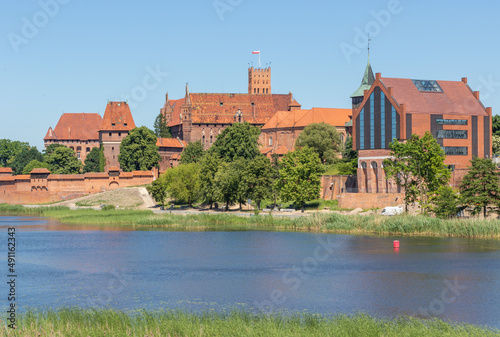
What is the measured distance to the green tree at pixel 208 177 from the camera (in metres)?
89.4

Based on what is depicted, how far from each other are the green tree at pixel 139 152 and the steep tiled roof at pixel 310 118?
28.4 meters

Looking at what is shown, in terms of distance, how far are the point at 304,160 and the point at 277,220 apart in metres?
16.8

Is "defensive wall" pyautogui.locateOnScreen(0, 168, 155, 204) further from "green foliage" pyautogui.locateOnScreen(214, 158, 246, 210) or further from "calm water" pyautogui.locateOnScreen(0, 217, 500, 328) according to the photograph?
"calm water" pyautogui.locateOnScreen(0, 217, 500, 328)

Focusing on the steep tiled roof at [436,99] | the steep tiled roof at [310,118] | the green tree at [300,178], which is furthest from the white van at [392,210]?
the steep tiled roof at [310,118]

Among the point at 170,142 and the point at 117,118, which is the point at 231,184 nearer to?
the point at 170,142

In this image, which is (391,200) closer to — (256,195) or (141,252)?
(256,195)

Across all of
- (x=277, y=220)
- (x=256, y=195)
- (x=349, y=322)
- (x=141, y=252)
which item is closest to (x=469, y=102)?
(x=256, y=195)

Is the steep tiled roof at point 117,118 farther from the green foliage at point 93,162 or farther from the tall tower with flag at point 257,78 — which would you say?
the tall tower with flag at point 257,78

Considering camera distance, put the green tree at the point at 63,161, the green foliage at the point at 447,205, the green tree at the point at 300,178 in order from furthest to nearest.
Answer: the green tree at the point at 63,161, the green tree at the point at 300,178, the green foliage at the point at 447,205

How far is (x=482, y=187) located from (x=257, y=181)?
30.3m

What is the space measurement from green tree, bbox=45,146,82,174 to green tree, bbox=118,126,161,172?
65.3 feet

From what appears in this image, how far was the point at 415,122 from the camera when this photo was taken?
3327 inches

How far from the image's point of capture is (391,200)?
80.6 metres

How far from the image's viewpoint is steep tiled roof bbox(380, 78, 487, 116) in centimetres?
8600
